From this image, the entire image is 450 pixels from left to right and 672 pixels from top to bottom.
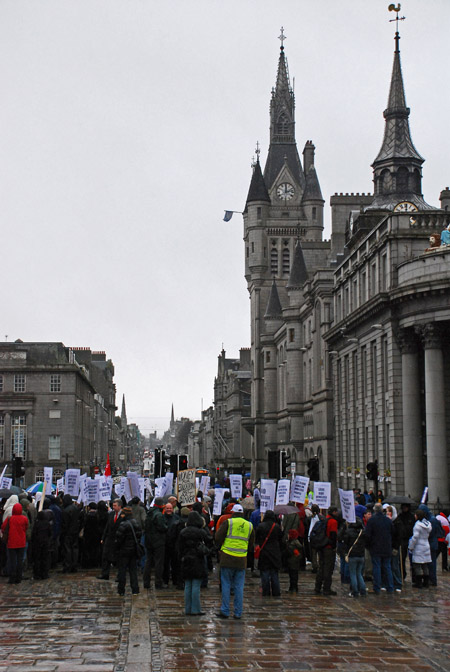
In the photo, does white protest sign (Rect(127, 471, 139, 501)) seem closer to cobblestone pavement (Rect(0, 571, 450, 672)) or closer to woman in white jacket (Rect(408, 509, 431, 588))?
cobblestone pavement (Rect(0, 571, 450, 672))

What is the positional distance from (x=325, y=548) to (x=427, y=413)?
69.3 ft

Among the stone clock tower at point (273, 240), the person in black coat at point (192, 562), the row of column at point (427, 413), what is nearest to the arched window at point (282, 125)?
the stone clock tower at point (273, 240)

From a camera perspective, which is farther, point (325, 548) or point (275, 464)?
point (275, 464)

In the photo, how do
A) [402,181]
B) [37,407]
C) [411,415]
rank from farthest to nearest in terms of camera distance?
[37,407] < [402,181] < [411,415]

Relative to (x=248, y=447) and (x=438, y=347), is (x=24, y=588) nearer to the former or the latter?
(x=438, y=347)

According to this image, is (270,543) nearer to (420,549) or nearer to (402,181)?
(420,549)

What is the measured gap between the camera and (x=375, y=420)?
46656mm

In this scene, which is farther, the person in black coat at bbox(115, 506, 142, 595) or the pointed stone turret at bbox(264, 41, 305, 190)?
the pointed stone turret at bbox(264, 41, 305, 190)

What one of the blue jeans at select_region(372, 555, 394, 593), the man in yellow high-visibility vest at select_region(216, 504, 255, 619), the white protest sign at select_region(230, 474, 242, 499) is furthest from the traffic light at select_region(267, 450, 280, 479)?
the man in yellow high-visibility vest at select_region(216, 504, 255, 619)

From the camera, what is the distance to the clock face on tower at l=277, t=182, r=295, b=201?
114m

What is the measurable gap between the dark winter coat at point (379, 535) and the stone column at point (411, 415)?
21.8 m

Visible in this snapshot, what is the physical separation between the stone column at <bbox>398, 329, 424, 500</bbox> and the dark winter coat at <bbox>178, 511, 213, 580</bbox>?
25.2m

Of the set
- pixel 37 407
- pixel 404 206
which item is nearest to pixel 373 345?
pixel 404 206

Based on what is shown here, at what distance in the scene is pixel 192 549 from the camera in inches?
621
